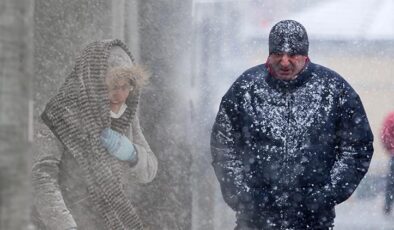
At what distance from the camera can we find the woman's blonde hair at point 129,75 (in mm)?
4453

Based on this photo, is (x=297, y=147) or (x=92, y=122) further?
(x=297, y=147)

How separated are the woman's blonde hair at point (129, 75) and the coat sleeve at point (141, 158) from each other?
19cm

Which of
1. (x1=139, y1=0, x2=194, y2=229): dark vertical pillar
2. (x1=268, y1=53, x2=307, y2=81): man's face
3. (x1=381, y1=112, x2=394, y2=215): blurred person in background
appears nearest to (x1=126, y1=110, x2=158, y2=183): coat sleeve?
(x1=139, y1=0, x2=194, y2=229): dark vertical pillar

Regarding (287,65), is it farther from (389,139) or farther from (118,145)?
(118,145)

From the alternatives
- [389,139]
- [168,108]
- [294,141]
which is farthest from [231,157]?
[389,139]

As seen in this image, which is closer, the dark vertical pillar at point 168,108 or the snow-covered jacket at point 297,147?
the snow-covered jacket at point 297,147

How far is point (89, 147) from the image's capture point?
4.40 metres

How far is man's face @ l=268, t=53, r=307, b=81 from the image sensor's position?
14.7 feet

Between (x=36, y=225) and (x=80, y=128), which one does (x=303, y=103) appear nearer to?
(x=80, y=128)

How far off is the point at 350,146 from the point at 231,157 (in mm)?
607

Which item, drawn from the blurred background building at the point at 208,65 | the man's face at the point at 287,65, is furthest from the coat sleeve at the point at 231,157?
the man's face at the point at 287,65

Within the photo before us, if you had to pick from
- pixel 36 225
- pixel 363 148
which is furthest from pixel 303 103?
pixel 36 225

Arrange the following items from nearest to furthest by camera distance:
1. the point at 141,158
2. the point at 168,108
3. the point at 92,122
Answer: the point at 92,122
the point at 141,158
the point at 168,108

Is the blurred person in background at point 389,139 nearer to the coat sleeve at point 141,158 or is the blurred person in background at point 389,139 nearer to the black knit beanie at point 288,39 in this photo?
the black knit beanie at point 288,39
